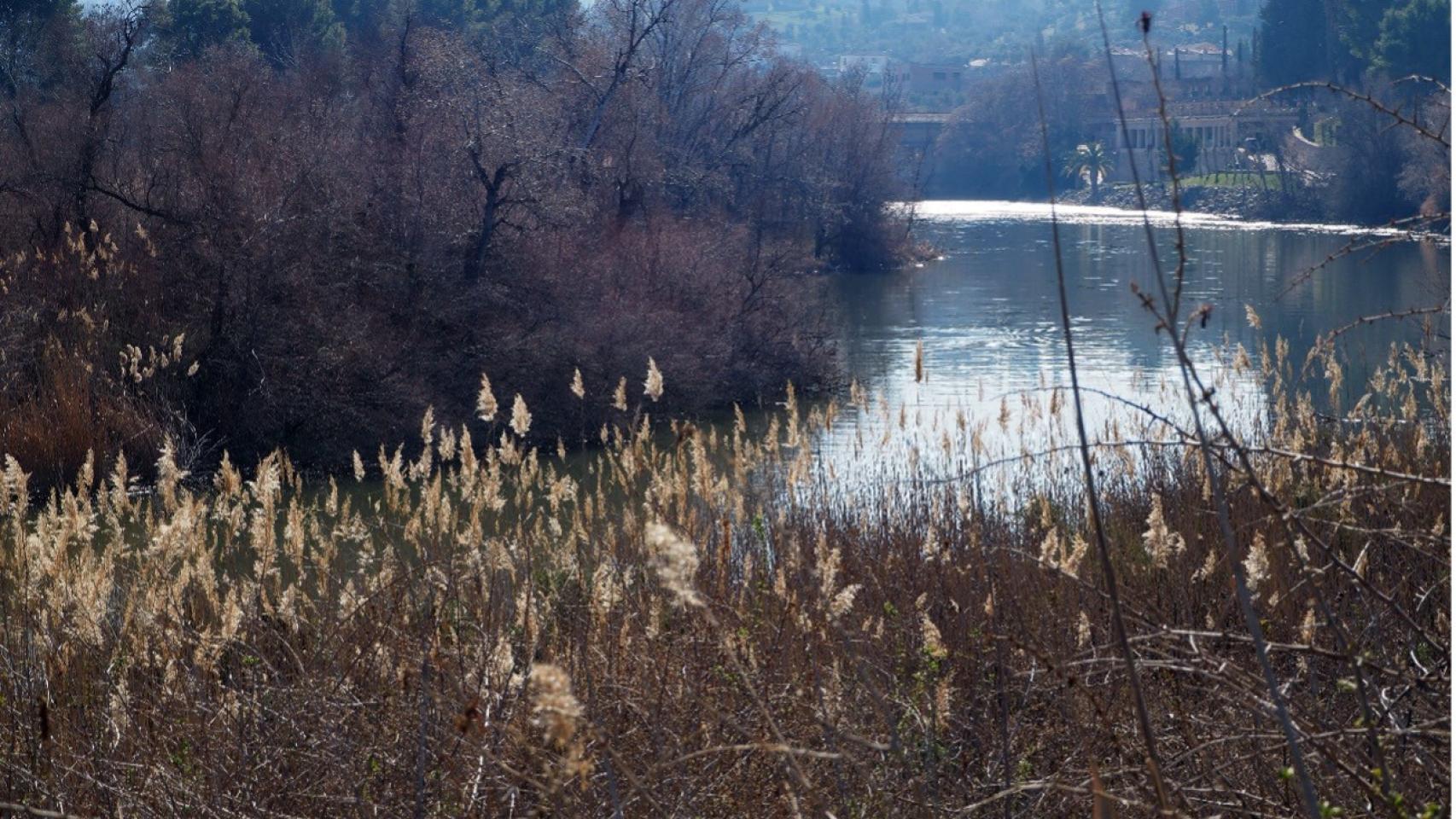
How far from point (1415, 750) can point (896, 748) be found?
131 centimetres

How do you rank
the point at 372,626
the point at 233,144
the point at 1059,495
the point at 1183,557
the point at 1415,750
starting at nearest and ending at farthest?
the point at 1415,750
the point at 372,626
the point at 1183,557
the point at 1059,495
the point at 233,144

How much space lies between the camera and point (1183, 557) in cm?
650

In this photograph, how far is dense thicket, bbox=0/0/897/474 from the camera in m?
14.4

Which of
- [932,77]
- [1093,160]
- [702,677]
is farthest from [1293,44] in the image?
[932,77]

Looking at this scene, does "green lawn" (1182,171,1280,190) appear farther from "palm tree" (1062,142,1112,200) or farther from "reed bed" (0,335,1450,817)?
"reed bed" (0,335,1450,817)

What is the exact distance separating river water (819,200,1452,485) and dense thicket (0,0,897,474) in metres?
2.24

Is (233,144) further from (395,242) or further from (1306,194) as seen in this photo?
(1306,194)

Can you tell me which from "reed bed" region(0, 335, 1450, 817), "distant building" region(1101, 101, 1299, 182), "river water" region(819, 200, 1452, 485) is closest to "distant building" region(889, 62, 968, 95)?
"distant building" region(1101, 101, 1299, 182)

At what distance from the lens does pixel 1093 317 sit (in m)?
25.0

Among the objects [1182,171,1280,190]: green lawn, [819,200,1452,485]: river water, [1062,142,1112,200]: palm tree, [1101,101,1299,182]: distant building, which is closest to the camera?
[819,200,1452,485]: river water

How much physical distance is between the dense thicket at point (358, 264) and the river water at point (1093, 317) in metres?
2.24

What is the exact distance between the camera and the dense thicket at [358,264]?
14438 millimetres

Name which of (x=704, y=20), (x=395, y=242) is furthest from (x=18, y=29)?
(x=395, y=242)

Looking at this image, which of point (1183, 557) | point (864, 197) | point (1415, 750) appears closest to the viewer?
point (1415, 750)
